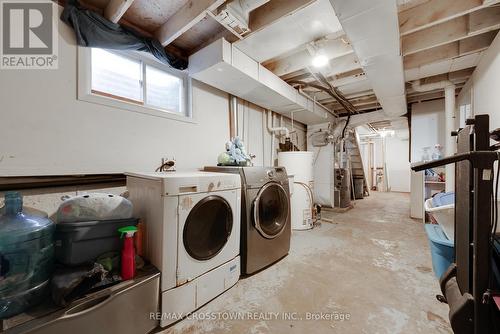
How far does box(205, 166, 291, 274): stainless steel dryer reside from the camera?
6.08 ft

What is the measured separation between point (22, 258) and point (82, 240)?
0.77 feet

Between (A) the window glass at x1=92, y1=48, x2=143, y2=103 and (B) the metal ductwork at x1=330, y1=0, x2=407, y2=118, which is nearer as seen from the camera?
(B) the metal ductwork at x1=330, y1=0, x2=407, y2=118

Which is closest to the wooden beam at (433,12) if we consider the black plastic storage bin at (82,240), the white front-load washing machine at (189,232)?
the white front-load washing machine at (189,232)

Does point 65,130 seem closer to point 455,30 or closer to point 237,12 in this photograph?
point 237,12

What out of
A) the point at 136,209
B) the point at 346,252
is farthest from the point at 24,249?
the point at 346,252

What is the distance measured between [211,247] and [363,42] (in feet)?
7.29

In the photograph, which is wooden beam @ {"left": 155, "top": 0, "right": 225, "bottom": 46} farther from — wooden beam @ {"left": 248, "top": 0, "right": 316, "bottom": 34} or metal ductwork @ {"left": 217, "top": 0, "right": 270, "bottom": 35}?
wooden beam @ {"left": 248, "top": 0, "right": 316, "bottom": 34}

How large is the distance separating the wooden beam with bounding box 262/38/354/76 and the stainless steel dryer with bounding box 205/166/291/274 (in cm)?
134

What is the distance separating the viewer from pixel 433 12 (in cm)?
175

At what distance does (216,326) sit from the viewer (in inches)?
51.3

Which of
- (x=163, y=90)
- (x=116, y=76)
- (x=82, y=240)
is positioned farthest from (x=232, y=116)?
(x=82, y=240)

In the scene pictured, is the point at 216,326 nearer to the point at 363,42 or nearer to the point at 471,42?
the point at 363,42

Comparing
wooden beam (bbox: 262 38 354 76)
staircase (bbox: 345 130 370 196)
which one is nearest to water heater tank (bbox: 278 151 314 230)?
wooden beam (bbox: 262 38 354 76)

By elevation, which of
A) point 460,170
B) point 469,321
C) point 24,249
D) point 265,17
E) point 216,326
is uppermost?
point 265,17
